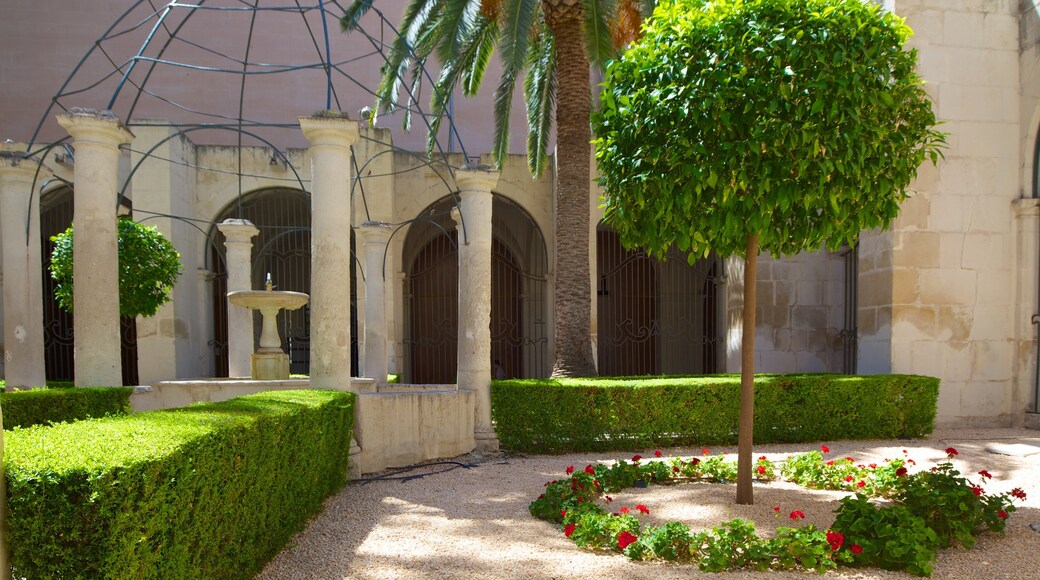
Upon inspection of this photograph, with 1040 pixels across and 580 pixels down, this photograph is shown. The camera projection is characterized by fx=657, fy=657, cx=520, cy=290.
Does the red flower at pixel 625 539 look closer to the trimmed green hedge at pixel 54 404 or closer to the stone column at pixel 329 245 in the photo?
the stone column at pixel 329 245

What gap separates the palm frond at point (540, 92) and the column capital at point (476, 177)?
174 inches

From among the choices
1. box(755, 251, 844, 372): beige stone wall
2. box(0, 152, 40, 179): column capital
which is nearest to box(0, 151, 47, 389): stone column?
box(0, 152, 40, 179): column capital

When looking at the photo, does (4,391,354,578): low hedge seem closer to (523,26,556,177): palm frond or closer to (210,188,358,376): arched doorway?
(523,26,556,177): palm frond

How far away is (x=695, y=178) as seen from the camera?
4.07 meters

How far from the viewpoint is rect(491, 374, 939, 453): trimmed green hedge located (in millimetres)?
7641

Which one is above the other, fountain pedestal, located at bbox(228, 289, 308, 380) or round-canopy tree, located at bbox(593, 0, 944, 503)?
round-canopy tree, located at bbox(593, 0, 944, 503)

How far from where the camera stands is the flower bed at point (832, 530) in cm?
353

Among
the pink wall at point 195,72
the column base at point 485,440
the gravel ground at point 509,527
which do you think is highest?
the pink wall at point 195,72

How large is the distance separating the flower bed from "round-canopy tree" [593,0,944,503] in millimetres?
1744

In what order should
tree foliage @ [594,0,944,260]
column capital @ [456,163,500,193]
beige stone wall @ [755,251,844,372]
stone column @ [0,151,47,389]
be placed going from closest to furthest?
1. tree foliage @ [594,0,944,260]
2. column capital @ [456,163,500,193]
3. stone column @ [0,151,47,389]
4. beige stone wall @ [755,251,844,372]

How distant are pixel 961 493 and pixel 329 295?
5.01m

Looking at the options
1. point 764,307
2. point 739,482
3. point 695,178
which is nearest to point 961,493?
point 739,482

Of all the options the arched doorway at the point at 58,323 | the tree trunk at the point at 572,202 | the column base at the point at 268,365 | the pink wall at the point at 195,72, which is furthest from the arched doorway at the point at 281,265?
the tree trunk at the point at 572,202

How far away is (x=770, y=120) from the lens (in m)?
3.98
